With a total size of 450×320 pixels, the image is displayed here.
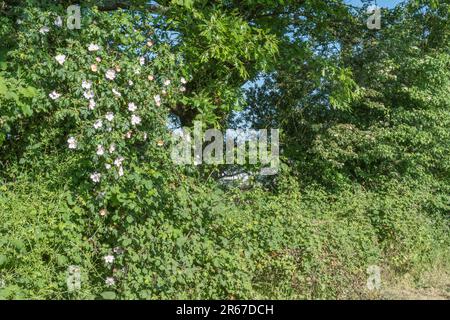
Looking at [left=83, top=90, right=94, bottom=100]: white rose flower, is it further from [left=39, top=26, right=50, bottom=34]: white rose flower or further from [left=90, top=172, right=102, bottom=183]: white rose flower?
[left=39, top=26, right=50, bottom=34]: white rose flower

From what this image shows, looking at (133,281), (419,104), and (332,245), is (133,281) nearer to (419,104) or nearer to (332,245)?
(332,245)

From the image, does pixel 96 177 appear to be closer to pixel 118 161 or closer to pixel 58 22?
pixel 118 161

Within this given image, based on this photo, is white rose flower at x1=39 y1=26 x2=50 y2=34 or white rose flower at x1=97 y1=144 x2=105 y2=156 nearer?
white rose flower at x1=97 y1=144 x2=105 y2=156

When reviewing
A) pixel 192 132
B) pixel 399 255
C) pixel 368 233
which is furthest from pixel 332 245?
pixel 192 132

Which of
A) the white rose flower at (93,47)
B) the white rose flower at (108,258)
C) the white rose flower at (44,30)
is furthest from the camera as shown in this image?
the white rose flower at (44,30)

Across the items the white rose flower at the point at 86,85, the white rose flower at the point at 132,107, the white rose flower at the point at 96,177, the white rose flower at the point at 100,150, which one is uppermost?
the white rose flower at the point at 86,85

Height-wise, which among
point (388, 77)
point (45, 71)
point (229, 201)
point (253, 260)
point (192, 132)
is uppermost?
point (388, 77)

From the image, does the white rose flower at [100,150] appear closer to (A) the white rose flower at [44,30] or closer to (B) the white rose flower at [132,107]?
(B) the white rose flower at [132,107]

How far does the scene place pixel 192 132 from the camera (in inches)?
251

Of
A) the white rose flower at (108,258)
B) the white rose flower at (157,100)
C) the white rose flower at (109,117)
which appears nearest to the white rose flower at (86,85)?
the white rose flower at (109,117)

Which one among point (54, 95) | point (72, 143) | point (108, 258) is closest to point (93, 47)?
point (54, 95)

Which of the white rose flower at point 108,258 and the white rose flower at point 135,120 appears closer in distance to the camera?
the white rose flower at point 108,258

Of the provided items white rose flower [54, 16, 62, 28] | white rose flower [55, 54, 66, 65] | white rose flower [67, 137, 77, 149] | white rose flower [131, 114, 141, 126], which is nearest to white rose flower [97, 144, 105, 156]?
white rose flower [67, 137, 77, 149]

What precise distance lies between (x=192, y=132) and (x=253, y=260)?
1.81 metres
